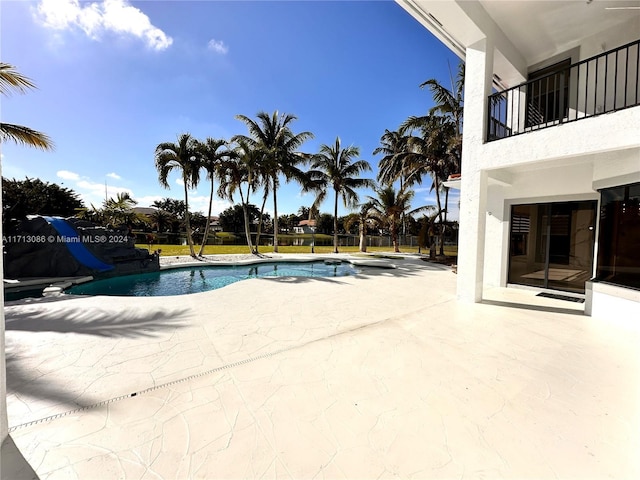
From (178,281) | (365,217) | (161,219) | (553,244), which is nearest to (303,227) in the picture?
(161,219)

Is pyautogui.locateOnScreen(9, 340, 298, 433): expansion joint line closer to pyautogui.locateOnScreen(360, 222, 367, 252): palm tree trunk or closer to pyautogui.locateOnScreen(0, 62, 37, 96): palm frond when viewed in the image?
pyautogui.locateOnScreen(0, 62, 37, 96): palm frond

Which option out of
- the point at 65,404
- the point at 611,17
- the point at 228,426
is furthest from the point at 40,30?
the point at 611,17

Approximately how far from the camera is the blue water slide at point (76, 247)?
12.0 meters

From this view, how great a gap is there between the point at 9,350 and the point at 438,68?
21.9 metres

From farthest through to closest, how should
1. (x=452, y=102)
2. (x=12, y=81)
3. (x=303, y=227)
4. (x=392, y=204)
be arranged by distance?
(x=303, y=227) < (x=392, y=204) < (x=452, y=102) < (x=12, y=81)

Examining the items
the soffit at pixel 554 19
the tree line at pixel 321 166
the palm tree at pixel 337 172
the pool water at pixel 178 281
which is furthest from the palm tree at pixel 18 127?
the palm tree at pixel 337 172

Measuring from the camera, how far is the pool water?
32.8ft

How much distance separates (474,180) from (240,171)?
53.2 ft

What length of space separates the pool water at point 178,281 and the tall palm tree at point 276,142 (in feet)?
25.2

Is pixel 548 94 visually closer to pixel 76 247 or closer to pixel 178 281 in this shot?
pixel 178 281

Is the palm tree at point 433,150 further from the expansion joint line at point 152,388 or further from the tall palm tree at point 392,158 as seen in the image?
the expansion joint line at point 152,388

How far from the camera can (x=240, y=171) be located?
62.1 ft

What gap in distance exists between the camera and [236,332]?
4.72 metres

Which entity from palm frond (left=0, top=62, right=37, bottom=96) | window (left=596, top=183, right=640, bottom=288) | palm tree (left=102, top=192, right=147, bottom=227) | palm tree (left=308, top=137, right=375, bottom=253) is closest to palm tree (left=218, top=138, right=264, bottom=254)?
palm tree (left=308, top=137, right=375, bottom=253)
